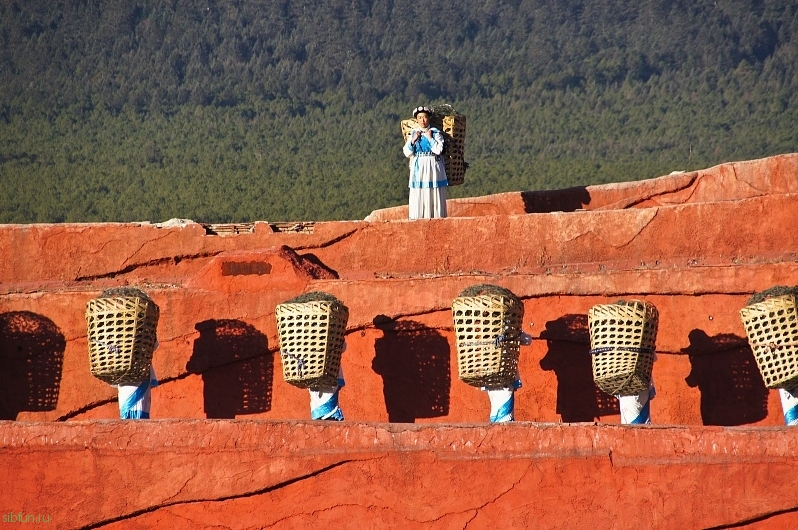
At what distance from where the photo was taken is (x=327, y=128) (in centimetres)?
3109

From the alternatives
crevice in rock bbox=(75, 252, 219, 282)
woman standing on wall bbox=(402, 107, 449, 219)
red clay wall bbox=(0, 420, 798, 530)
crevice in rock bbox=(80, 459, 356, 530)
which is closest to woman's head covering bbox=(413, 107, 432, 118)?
woman standing on wall bbox=(402, 107, 449, 219)

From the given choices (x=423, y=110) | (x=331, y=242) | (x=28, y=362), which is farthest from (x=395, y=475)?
(x=423, y=110)

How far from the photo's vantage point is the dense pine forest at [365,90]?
29.2 meters

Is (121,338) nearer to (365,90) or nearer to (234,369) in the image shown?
(234,369)

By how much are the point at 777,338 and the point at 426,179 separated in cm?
461

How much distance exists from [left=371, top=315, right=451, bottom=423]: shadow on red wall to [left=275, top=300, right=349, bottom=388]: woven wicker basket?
37.9 inches

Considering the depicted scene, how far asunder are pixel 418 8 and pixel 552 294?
783 inches

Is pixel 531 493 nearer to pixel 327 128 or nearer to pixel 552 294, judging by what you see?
pixel 552 294

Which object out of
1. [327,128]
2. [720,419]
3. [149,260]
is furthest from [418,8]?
[720,419]

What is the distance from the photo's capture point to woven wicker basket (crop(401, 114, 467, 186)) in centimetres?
1648

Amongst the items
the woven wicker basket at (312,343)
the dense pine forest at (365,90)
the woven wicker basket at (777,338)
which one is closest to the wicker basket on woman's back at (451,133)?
the woven wicker basket at (312,343)

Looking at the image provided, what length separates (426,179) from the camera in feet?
53.2

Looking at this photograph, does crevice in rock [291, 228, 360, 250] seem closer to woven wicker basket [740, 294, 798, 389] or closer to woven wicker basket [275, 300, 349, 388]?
woven wicker basket [275, 300, 349, 388]

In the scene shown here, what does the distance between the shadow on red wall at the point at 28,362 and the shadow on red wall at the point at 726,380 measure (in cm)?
524
